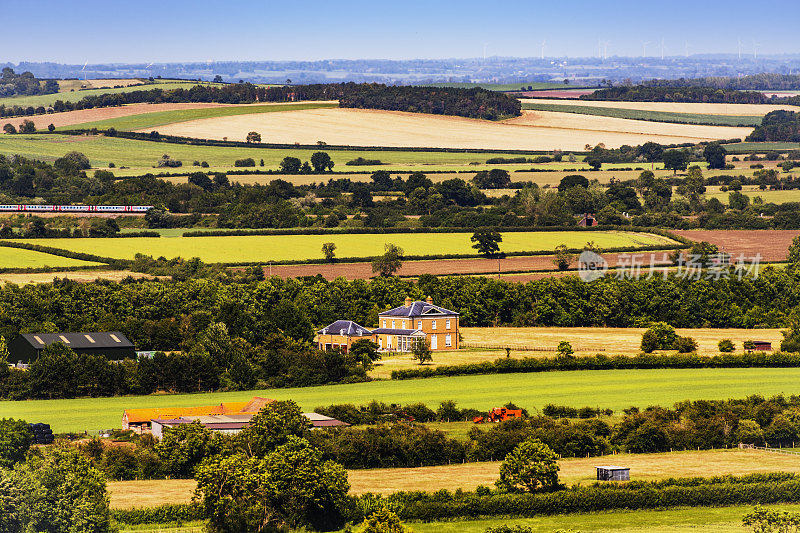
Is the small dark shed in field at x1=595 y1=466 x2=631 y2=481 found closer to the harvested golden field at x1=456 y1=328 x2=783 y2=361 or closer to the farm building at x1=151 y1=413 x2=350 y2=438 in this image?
the farm building at x1=151 y1=413 x2=350 y2=438

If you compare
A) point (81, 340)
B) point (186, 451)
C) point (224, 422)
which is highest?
point (186, 451)

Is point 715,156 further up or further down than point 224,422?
further up

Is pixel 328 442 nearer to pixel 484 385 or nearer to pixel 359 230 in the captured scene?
pixel 484 385

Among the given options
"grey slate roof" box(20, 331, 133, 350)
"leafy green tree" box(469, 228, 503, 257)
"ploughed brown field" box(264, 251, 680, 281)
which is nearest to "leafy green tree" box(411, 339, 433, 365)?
"grey slate roof" box(20, 331, 133, 350)

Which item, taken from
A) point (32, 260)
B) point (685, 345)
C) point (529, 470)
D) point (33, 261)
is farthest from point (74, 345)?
point (685, 345)

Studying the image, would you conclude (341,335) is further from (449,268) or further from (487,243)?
(487,243)

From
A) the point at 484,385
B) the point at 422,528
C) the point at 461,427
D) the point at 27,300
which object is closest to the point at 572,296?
the point at 484,385
